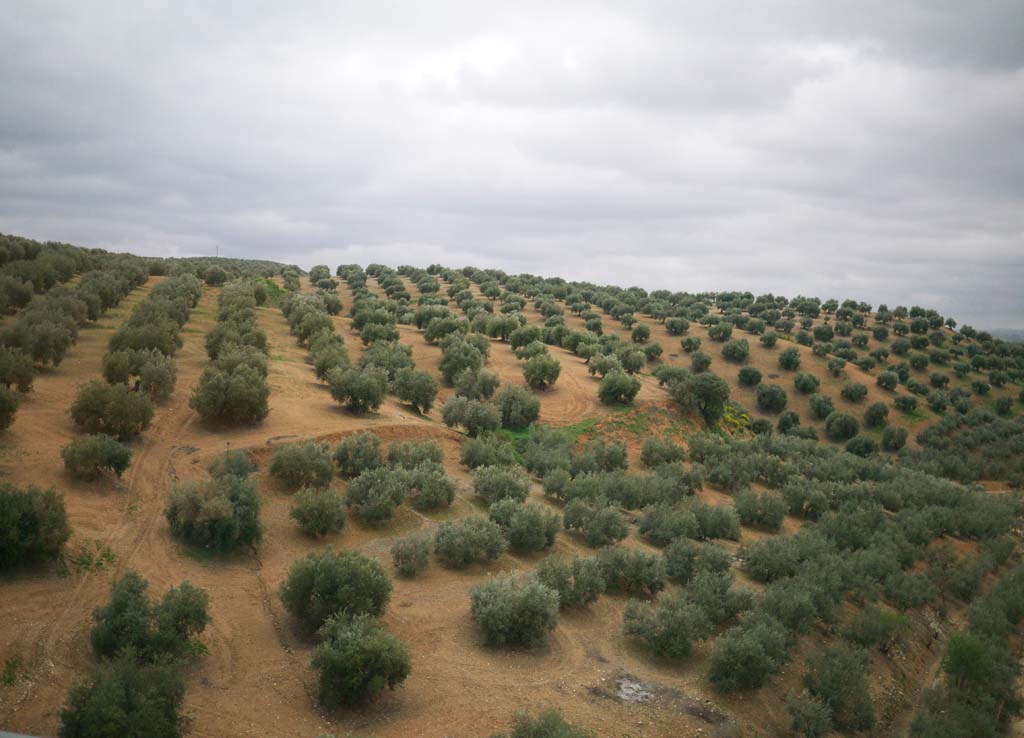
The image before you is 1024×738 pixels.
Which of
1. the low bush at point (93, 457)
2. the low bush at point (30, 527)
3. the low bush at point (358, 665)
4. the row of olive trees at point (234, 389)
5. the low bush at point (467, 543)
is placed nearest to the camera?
the low bush at point (358, 665)

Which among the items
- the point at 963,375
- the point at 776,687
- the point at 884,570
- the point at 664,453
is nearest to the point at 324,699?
the point at 776,687

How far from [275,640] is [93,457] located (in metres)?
7.71

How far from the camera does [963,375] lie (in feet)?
194

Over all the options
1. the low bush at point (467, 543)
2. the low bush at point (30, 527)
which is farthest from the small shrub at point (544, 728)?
the low bush at point (30, 527)

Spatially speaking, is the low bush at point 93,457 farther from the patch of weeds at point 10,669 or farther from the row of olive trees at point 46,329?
the patch of weeds at point 10,669

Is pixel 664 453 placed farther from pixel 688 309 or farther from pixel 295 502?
pixel 688 309

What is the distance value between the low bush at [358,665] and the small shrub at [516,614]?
2.41 metres

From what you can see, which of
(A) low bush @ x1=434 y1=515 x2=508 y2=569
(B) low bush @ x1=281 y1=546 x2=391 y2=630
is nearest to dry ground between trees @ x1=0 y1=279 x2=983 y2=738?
(A) low bush @ x1=434 y1=515 x2=508 y2=569

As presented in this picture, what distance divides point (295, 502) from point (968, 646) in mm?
16668

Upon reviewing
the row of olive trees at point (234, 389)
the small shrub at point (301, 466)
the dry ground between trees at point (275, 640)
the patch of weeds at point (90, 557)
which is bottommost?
the dry ground between trees at point (275, 640)

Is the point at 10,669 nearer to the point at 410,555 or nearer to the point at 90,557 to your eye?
the point at 90,557

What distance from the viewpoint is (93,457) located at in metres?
15.8

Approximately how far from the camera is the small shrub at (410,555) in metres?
15.1

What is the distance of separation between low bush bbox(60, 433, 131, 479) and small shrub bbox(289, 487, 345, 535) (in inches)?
179
